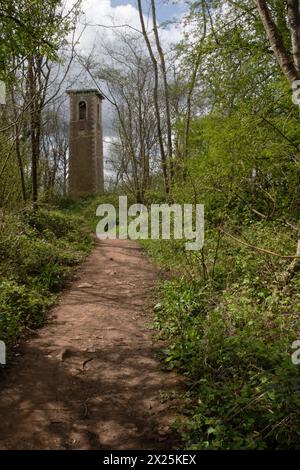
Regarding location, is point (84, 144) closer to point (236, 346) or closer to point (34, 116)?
point (34, 116)

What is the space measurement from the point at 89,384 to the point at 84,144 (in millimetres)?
25249

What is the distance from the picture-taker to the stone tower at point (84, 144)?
2712cm

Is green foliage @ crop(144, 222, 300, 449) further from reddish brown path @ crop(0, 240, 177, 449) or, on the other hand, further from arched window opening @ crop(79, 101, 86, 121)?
arched window opening @ crop(79, 101, 86, 121)

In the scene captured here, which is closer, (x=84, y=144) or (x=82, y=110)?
(x=84, y=144)

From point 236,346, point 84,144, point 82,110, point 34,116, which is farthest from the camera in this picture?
point 82,110

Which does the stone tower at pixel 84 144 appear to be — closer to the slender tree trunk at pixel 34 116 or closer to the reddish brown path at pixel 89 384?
the slender tree trunk at pixel 34 116

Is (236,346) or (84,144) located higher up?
(84,144)

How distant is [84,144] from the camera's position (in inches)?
1088

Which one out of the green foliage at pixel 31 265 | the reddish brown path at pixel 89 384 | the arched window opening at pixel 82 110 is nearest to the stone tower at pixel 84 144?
the arched window opening at pixel 82 110

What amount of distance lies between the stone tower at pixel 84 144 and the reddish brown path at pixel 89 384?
21.3m

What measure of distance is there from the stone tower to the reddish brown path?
839 inches

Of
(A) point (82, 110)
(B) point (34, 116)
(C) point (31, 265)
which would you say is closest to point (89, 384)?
(C) point (31, 265)

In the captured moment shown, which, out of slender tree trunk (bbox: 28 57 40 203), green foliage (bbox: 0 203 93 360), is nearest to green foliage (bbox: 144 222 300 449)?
green foliage (bbox: 0 203 93 360)
